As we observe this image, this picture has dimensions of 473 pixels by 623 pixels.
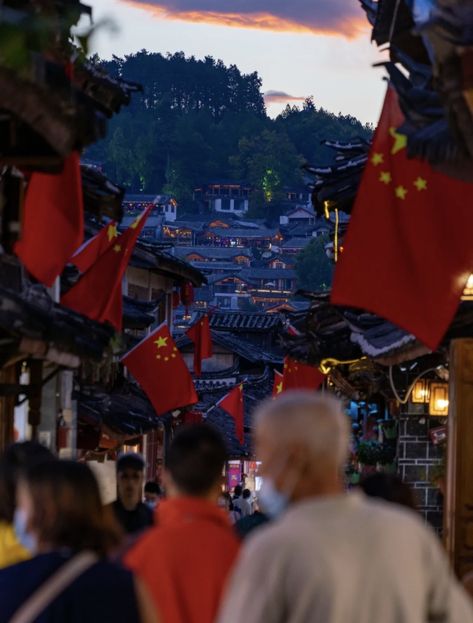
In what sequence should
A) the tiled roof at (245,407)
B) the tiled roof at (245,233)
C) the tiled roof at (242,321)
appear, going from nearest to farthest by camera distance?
1. the tiled roof at (245,407)
2. the tiled roof at (242,321)
3. the tiled roof at (245,233)

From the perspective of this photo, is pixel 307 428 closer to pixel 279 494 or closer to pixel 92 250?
pixel 279 494

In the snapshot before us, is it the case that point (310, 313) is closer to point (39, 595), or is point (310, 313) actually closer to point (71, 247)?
point (71, 247)

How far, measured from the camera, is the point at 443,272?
44.4 feet

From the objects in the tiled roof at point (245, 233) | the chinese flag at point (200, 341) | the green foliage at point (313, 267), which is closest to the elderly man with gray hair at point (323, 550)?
the chinese flag at point (200, 341)

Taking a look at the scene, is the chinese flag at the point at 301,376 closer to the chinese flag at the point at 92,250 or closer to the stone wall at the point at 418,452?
the stone wall at the point at 418,452

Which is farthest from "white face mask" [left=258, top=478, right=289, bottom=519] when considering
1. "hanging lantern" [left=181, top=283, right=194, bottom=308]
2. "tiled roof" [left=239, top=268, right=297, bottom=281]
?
"tiled roof" [left=239, top=268, right=297, bottom=281]

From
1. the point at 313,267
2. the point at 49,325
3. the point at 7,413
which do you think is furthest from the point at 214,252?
the point at 49,325

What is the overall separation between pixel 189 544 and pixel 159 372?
871 inches

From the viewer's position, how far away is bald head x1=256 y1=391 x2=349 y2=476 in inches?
231

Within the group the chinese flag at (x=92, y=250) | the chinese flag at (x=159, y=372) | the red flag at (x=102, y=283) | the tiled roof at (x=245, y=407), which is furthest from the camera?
the tiled roof at (x=245, y=407)

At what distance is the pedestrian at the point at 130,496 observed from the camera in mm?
13023

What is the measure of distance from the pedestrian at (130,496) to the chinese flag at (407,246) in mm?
2054

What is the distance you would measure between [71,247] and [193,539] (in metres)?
8.20

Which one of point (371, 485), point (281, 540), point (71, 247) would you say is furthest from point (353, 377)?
point (281, 540)
